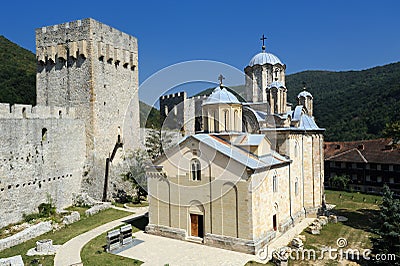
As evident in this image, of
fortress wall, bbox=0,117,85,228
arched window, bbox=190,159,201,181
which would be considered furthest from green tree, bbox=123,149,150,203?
arched window, bbox=190,159,201,181

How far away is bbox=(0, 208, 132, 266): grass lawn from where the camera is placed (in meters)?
12.7

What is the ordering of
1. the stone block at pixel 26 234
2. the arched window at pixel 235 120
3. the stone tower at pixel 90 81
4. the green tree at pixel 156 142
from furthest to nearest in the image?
1. the green tree at pixel 156 142
2. the stone tower at pixel 90 81
3. the arched window at pixel 235 120
4. the stone block at pixel 26 234

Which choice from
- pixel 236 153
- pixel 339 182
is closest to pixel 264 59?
pixel 236 153

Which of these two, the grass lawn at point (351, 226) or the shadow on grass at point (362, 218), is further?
the shadow on grass at point (362, 218)

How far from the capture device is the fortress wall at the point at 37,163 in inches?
664

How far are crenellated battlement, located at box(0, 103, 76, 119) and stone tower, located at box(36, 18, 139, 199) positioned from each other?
23.6 inches

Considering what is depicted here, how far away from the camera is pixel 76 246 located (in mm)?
14211

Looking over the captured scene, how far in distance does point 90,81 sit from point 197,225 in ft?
42.7

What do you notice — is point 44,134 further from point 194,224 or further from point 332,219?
point 332,219

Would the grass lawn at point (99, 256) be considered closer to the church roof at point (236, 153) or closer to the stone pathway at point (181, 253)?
the stone pathway at point (181, 253)

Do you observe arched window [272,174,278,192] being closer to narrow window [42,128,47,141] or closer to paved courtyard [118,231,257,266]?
paved courtyard [118,231,257,266]

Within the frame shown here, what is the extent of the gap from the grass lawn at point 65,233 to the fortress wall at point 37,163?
234 cm

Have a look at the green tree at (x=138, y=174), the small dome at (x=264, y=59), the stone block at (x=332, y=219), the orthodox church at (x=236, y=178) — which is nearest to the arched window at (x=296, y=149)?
the orthodox church at (x=236, y=178)

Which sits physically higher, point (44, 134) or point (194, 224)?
point (44, 134)
